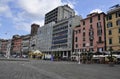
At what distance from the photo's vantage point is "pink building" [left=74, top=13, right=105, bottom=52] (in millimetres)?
68938

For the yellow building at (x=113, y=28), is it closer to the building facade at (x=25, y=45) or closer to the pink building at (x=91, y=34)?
the pink building at (x=91, y=34)

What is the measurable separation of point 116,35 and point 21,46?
105m

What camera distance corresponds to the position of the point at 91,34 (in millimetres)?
73375

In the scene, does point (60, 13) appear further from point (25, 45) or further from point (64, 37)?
point (25, 45)

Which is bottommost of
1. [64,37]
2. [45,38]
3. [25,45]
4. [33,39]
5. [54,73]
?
[54,73]

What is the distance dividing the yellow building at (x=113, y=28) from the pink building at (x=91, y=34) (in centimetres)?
316

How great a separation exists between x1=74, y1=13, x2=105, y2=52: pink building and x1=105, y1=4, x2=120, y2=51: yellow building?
3164 millimetres

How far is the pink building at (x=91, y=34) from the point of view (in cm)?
6894

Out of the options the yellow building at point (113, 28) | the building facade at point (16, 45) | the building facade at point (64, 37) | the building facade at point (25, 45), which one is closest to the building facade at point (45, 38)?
the building facade at point (64, 37)

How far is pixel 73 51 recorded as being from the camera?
8619 centimetres

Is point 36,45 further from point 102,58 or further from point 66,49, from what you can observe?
point 102,58

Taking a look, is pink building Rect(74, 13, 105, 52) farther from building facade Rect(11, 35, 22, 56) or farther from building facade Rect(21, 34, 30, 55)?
building facade Rect(11, 35, 22, 56)

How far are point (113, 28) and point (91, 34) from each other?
40.3 feet

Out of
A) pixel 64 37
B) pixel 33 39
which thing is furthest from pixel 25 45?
pixel 64 37
